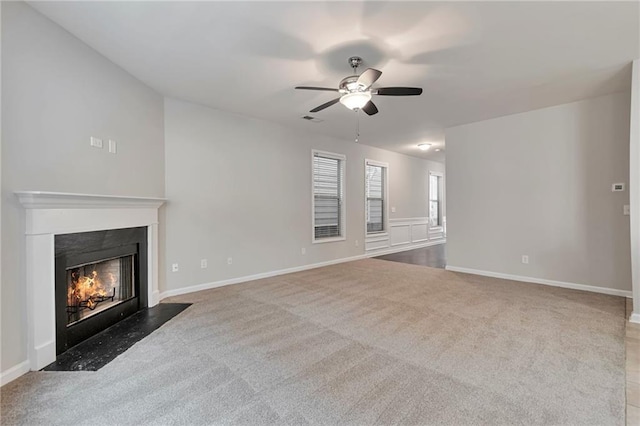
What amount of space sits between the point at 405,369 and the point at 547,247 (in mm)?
3739

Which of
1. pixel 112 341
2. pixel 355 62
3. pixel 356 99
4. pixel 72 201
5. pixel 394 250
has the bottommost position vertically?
pixel 112 341

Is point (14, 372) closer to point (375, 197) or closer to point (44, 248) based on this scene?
point (44, 248)

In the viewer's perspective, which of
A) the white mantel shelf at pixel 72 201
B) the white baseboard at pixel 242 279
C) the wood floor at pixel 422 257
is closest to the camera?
the white mantel shelf at pixel 72 201

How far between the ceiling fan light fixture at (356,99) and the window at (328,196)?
2.84 m

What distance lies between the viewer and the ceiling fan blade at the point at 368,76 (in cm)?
238

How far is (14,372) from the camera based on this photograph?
194 cm

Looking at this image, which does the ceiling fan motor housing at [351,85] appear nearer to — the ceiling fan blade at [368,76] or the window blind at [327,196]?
the ceiling fan blade at [368,76]

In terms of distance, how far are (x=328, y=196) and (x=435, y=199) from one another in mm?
4860

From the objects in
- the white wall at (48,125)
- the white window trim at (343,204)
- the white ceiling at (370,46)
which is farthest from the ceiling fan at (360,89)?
the white window trim at (343,204)

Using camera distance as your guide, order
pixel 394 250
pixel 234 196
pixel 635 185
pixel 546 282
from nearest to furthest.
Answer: pixel 635 185 → pixel 546 282 → pixel 234 196 → pixel 394 250

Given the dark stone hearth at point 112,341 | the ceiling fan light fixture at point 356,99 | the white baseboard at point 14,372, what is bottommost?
the dark stone hearth at point 112,341

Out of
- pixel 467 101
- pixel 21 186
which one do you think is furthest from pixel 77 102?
pixel 467 101

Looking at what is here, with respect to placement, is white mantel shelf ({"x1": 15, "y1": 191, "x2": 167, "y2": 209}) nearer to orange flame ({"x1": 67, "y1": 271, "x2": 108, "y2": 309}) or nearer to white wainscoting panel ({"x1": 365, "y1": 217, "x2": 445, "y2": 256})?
orange flame ({"x1": 67, "y1": 271, "x2": 108, "y2": 309})

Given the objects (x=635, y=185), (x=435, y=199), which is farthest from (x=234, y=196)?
(x=435, y=199)
